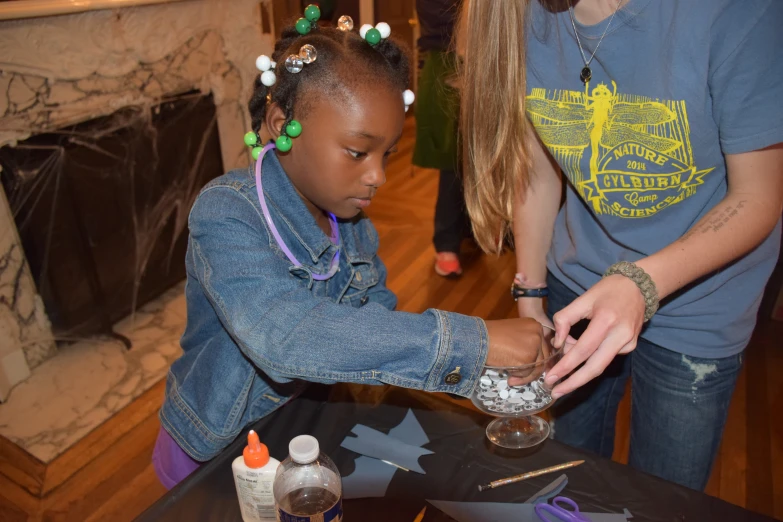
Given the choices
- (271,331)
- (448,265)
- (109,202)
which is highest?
(271,331)

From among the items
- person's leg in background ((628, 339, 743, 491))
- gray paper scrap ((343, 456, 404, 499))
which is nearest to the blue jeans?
person's leg in background ((628, 339, 743, 491))

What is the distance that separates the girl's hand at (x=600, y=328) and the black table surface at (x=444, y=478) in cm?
15

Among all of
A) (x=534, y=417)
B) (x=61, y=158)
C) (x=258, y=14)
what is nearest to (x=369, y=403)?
(x=534, y=417)

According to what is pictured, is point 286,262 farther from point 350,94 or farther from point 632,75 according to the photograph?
point 632,75

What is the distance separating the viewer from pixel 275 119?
2.92ft

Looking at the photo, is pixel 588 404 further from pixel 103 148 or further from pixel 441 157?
pixel 103 148

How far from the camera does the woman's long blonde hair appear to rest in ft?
3.10

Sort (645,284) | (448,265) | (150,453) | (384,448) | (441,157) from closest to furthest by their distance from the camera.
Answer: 1. (645,284)
2. (384,448)
3. (150,453)
4. (441,157)
5. (448,265)

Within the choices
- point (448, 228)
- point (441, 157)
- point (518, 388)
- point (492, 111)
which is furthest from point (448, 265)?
point (518, 388)

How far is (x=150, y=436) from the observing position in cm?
188

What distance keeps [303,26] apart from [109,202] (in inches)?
62.9

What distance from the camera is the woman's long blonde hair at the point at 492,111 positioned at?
37.2 inches

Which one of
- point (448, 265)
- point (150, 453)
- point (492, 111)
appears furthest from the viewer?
point (448, 265)

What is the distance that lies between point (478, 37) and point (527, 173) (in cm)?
27
